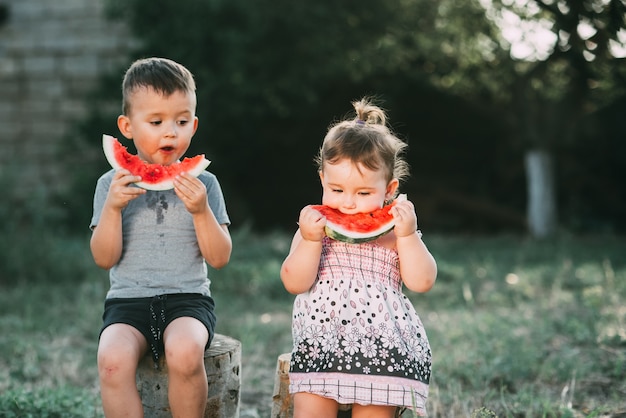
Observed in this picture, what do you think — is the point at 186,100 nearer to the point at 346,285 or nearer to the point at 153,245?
the point at 153,245

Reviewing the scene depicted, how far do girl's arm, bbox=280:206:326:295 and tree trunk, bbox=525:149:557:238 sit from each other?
12.3 meters

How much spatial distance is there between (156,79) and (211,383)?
1.38 meters

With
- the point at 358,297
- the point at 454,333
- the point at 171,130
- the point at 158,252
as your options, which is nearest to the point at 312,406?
the point at 358,297

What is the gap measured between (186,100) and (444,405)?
2.25 meters

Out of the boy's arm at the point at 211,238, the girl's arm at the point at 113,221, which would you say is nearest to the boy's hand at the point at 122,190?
the girl's arm at the point at 113,221

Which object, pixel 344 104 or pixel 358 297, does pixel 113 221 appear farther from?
pixel 344 104

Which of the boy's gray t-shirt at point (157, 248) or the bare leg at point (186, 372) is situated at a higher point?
the boy's gray t-shirt at point (157, 248)

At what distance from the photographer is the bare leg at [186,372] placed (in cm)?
313

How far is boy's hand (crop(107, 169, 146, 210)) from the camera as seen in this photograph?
10.7ft

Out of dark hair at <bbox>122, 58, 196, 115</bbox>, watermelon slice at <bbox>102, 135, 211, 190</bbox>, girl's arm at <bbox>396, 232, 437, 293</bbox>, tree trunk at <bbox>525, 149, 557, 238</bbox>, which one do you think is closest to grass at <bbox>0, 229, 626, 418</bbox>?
girl's arm at <bbox>396, 232, 437, 293</bbox>

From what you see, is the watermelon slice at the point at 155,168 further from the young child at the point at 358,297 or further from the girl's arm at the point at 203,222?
the young child at the point at 358,297

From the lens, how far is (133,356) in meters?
3.16

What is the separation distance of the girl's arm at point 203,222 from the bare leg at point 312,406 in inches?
27.9

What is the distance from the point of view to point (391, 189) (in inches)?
135
